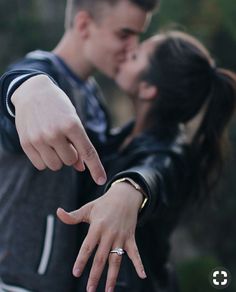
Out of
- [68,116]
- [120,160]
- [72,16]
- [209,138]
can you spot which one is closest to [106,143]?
[120,160]

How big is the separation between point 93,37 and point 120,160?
40 centimetres

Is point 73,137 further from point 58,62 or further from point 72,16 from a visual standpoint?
point 72,16

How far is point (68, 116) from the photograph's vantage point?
33.9 inches

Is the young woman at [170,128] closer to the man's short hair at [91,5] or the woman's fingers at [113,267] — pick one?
the man's short hair at [91,5]

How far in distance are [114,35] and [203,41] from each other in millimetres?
731

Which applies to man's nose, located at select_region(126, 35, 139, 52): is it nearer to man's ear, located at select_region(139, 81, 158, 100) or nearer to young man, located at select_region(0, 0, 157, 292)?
young man, located at select_region(0, 0, 157, 292)

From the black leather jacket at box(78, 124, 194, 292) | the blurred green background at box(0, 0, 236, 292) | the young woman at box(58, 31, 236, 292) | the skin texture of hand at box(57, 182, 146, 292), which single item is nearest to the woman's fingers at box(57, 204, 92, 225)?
the skin texture of hand at box(57, 182, 146, 292)

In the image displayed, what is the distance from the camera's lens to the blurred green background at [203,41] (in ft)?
7.38

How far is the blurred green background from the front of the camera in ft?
7.38

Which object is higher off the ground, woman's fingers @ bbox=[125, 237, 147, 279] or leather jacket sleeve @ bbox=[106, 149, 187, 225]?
woman's fingers @ bbox=[125, 237, 147, 279]

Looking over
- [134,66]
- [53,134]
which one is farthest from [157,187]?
[134,66]

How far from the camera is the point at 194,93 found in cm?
152

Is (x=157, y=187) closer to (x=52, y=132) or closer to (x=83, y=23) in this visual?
(x=52, y=132)

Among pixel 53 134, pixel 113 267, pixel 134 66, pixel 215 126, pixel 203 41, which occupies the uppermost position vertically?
pixel 53 134
